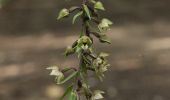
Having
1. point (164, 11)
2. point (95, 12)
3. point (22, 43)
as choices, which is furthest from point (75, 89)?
point (164, 11)

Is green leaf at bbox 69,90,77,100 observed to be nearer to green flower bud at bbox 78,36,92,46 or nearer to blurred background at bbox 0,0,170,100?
green flower bud at bbox 78,36,92,46

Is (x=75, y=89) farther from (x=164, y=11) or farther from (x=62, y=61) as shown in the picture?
(x=164, y=11)

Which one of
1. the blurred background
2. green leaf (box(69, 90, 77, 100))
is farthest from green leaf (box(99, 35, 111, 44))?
the blurred background

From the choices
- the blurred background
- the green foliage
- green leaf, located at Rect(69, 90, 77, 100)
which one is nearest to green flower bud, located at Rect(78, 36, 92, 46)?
the green foliage

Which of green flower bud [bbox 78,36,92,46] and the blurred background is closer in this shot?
green flower bud [bbox 78,36,92,46]

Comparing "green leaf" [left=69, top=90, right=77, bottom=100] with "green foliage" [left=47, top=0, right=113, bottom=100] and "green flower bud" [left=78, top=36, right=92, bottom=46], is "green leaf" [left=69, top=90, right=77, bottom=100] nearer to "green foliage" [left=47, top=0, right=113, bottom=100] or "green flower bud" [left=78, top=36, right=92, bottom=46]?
"green foliage" [left=47, top=0, right=113, bottom=100]

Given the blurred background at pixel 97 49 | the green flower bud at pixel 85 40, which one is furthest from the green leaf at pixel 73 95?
the blurred background at pixel 97 49

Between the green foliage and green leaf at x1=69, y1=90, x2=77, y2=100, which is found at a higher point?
the green foliage

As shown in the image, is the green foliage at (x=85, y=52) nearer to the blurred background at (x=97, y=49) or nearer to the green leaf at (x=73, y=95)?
the green leaf at (x=73, y=95)
